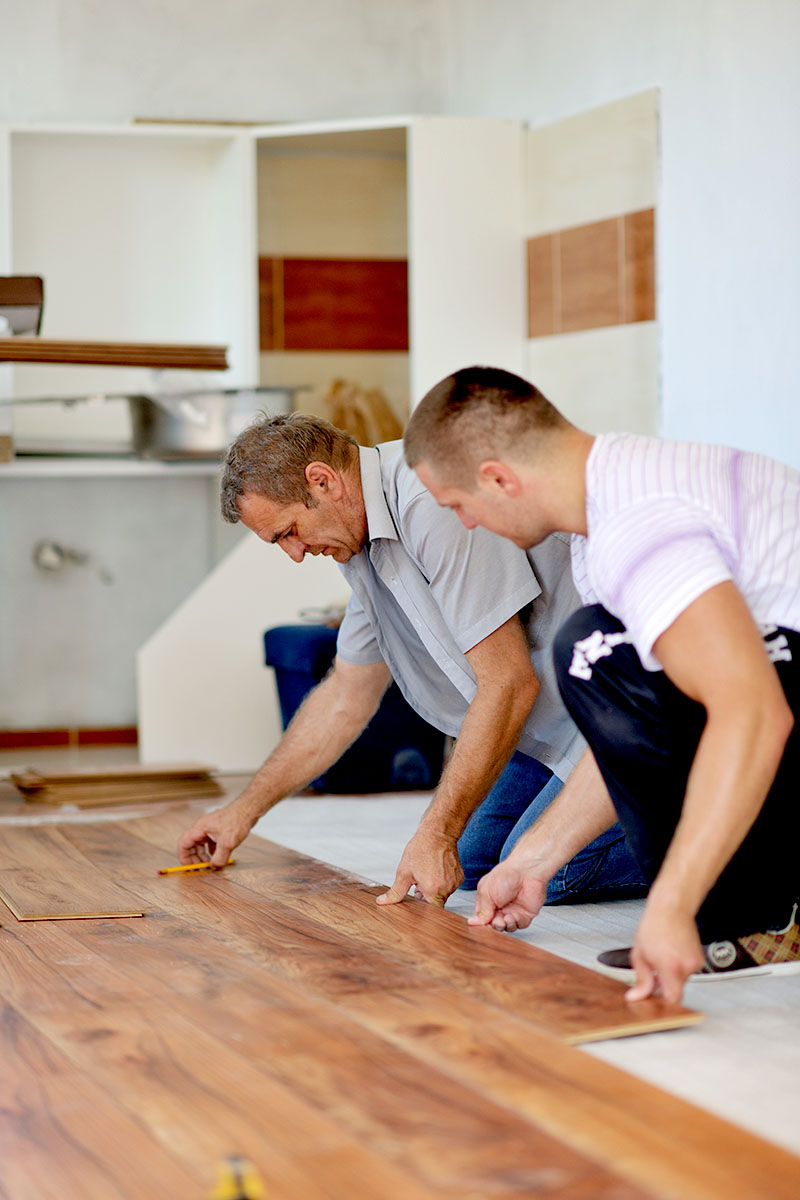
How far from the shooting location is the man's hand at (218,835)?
2719mm

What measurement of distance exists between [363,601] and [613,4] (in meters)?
3.06

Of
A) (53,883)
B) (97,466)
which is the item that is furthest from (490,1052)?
(97,466)

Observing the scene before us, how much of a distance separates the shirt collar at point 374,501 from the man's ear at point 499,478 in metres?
0.67

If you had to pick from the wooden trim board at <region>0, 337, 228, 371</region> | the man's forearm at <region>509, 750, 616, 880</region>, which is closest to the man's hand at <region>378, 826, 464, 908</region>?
the man's forearm at <region>509, 750, 616, 880</region>

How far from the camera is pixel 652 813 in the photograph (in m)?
1.94

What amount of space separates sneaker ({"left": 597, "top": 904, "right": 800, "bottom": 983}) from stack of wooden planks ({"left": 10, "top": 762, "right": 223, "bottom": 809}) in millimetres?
2336

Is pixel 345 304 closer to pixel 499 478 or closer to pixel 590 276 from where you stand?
pixel 590 276

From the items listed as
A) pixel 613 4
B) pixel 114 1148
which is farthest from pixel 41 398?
pixel 114 1148

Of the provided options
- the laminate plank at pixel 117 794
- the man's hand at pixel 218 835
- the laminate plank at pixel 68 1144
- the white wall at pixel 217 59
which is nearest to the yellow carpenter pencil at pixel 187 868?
the man's hand at pixel 218 835

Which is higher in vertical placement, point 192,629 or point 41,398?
point 41,398

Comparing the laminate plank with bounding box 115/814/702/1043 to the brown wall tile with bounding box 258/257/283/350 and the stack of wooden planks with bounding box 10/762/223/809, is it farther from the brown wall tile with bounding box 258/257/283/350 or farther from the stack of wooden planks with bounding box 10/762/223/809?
the brown wall tile with bounding box 258/257/283/350

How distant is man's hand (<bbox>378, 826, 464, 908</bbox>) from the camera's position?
226 cm

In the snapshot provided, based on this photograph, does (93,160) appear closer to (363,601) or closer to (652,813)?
(363,601)

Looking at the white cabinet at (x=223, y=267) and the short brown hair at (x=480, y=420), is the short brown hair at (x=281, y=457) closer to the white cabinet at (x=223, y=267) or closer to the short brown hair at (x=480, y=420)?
the short brown hair at (x=480, y=420)
